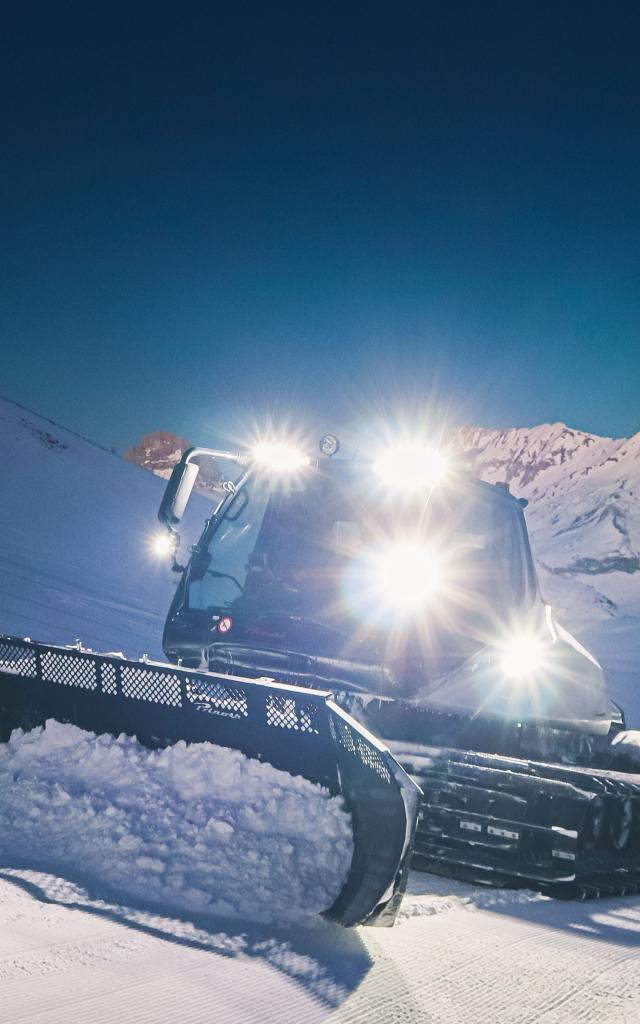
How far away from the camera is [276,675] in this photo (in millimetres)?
5188

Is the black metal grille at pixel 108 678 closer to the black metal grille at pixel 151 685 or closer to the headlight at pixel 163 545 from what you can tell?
the black metal grille at pixel 151 685

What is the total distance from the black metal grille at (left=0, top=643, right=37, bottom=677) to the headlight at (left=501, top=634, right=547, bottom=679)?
9.34 feet

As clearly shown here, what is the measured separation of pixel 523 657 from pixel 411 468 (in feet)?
5.08

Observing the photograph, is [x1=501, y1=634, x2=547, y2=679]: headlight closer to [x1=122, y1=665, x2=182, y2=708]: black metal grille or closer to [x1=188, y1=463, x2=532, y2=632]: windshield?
[x1=188, y1=463, x2=532, y2=632]: windshield

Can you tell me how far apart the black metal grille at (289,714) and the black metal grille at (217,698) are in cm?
15

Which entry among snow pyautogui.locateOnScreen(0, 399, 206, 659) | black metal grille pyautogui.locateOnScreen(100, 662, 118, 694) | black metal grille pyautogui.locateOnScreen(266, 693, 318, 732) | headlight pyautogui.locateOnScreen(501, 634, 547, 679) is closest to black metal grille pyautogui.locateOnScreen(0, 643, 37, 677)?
black metal grille pyautogui.locateOnScreen(100, 662, 118, 694)

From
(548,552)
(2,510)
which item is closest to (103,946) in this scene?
(2,510)

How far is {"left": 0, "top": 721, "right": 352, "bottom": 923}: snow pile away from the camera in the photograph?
3330 mm

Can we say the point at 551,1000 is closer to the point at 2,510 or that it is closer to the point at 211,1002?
the point at 211,1002

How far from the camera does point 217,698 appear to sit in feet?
14.0

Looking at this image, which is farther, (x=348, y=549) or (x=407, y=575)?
(x=348, y=549)

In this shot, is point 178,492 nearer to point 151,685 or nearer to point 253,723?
point 151,685

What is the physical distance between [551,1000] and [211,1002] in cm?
120

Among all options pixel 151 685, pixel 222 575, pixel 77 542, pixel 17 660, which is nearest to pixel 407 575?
pixel 222 575
